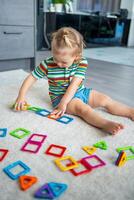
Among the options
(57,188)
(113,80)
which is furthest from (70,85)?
(113,80)

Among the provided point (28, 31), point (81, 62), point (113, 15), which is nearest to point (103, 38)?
point (113, 15)

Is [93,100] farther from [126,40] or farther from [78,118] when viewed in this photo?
[126,40]

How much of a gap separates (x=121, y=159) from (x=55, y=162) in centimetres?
21

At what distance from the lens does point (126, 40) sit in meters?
4.58

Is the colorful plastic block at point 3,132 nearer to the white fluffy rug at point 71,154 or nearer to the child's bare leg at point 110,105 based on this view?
the white fluffy rug at point 71,154

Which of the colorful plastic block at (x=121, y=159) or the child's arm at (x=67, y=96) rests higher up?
the child's arm at (x=67, y=96)

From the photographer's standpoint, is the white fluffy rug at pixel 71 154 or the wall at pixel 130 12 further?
the wall at pixel 130 12

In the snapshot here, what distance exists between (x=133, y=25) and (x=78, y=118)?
404 cm

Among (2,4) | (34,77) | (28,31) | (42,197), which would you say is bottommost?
(42,197)

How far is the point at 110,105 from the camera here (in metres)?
1.07

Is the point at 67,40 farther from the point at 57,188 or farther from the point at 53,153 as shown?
the point at 57,188

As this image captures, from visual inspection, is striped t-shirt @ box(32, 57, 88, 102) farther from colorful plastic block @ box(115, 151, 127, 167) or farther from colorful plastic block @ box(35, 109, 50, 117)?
colorful plastic block @ box(115, 151, 127, 167)

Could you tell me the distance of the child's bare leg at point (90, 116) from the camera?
867 mm

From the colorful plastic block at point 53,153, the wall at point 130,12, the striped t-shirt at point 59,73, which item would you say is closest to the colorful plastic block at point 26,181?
the colorful plastic block at point 53,153
